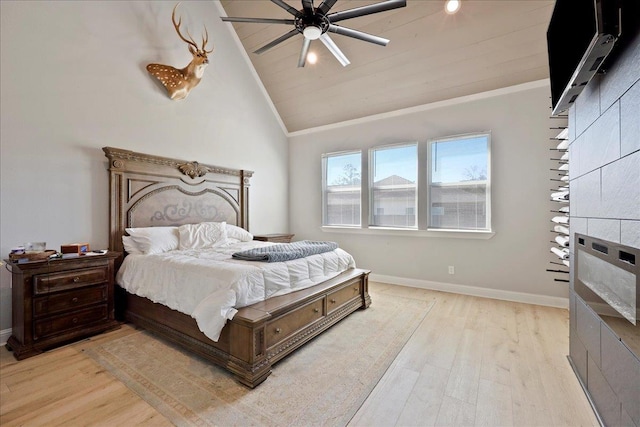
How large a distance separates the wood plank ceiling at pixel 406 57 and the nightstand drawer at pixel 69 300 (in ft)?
12.6

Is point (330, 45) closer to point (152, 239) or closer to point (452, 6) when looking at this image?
point (452, 6)

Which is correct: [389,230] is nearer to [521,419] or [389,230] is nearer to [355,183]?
[355,183]

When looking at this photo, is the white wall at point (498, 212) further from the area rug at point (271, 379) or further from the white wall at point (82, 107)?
the white wall at point (82, 107)

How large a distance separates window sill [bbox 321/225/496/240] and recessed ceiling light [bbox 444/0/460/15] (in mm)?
2612

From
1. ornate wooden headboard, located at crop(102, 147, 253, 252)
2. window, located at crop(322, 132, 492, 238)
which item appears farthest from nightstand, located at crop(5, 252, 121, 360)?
window, located at crop(322, 132, 492, 238)

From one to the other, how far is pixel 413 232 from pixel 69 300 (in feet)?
13.2

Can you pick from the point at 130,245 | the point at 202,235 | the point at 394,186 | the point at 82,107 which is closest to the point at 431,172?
the point at 394,186

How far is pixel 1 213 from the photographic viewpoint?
8.14 feet

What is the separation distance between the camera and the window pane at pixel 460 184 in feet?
12.6

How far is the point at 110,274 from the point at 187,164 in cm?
165

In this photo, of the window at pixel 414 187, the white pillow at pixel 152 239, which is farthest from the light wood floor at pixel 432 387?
the window at pixel 414 187

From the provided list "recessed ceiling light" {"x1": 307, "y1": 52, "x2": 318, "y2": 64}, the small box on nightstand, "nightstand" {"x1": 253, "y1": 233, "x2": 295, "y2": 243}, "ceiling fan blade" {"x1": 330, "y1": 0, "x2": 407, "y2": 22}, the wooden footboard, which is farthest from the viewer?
"nightstand" {"x1": 253, "y1": 233, "x2": 295, "y2": 243}

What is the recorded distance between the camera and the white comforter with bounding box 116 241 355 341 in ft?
6.58

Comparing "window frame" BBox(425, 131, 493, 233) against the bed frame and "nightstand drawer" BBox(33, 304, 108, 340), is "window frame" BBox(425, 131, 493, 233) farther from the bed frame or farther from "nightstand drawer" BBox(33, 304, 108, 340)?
"nightstand drawer" BBox(33, 304, 108, 340)
